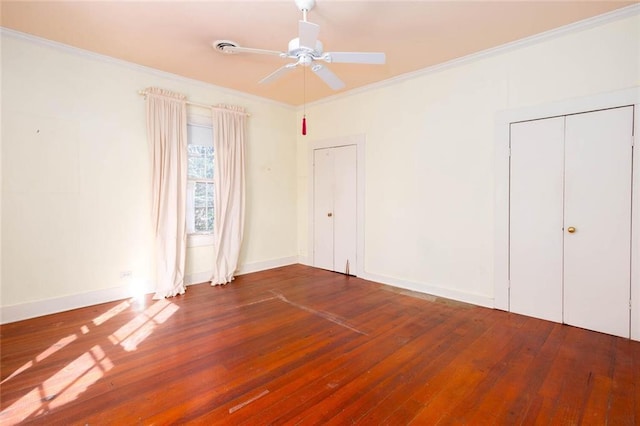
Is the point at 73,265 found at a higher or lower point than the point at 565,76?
lower

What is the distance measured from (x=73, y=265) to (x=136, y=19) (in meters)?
2.77

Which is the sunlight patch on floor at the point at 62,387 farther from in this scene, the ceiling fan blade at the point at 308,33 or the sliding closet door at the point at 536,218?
the sliding closet door at the point at 536,218

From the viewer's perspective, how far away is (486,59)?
356 cm

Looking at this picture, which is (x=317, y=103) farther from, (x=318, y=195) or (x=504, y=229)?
(x=504, y=229)

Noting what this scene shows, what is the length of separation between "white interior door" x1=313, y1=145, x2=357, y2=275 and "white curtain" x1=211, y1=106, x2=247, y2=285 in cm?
141

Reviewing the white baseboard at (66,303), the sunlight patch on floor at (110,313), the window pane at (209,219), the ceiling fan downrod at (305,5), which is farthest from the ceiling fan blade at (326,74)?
the white baseboard at (66,303)

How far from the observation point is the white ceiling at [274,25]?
268 centimetres

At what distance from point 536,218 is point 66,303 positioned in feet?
17.5

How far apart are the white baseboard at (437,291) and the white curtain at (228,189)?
2.19m

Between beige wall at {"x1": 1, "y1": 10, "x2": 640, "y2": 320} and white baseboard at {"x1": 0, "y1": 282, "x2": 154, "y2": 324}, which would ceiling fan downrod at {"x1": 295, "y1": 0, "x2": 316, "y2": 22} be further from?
white baseboard at {"x1": 0, "y1": 282, "x2": 154, "y2": 324}

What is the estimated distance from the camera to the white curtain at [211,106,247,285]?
461 cm

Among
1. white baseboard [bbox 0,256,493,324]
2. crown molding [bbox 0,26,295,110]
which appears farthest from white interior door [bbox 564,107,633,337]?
crown molding [bbox 0,26,295,110]

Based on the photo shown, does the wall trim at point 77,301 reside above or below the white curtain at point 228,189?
below

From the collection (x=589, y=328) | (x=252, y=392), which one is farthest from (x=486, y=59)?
(x=252, y=392)
